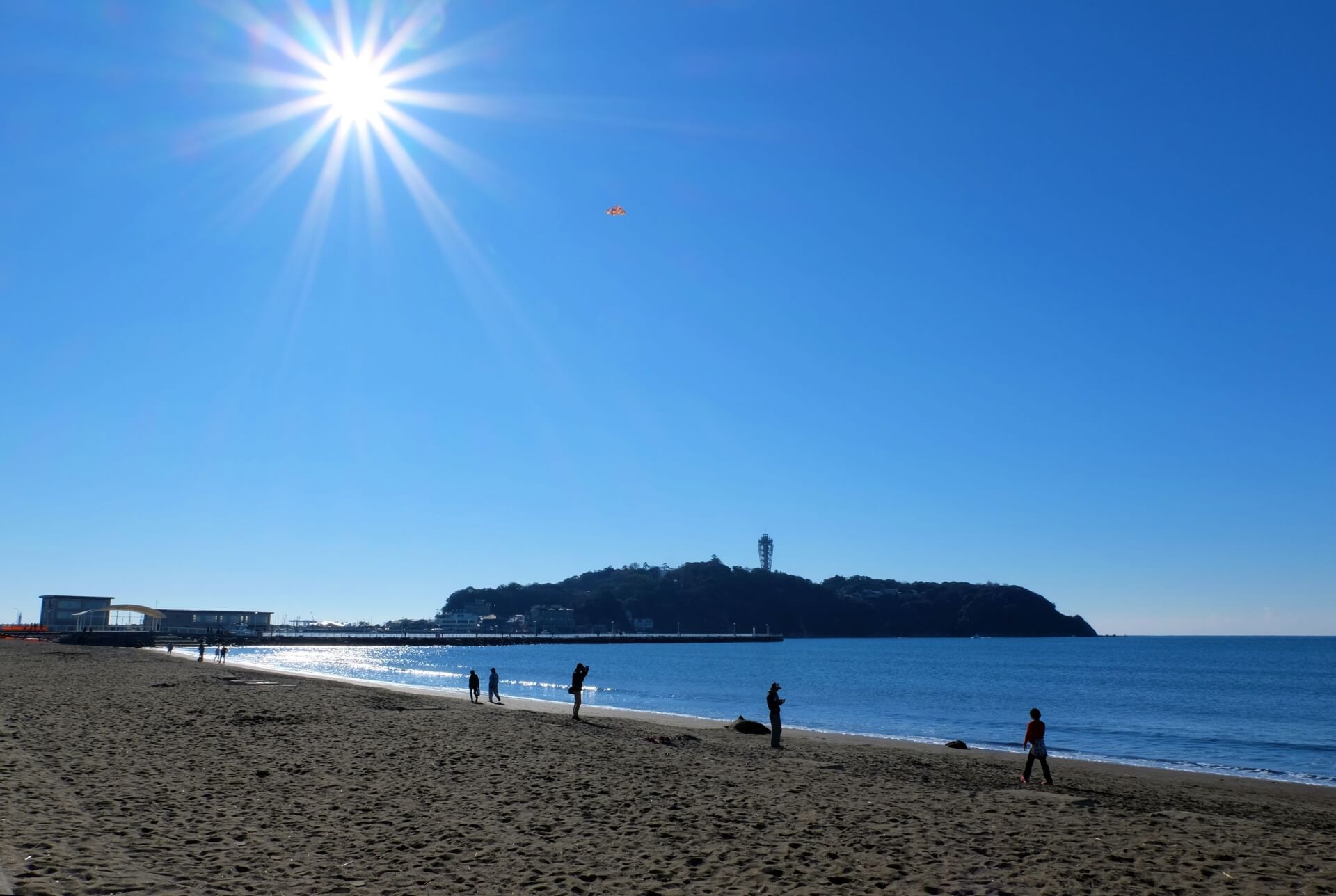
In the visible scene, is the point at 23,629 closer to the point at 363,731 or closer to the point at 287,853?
the point at 363,731

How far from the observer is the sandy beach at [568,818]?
9.05 meters

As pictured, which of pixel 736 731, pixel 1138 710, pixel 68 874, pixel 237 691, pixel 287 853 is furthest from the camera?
pixel 1138 710

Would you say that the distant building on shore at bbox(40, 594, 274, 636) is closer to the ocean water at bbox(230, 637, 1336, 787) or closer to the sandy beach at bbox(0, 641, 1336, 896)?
the ocean water at bbox(230, 637, 1336, 787)

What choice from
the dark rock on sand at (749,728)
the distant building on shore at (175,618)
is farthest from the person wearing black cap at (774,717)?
the distant building on shore at (175,618)

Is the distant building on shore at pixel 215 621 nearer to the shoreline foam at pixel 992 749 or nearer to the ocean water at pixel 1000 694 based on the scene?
the ocean water at pixel 1000 694

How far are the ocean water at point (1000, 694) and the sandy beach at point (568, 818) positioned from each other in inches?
459

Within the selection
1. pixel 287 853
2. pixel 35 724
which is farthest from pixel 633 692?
pixel 287 853

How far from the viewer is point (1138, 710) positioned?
4984cm

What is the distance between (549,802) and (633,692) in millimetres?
45918

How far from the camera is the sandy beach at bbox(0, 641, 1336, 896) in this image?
905cm

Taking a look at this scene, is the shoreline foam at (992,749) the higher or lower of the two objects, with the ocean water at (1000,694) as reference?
higher

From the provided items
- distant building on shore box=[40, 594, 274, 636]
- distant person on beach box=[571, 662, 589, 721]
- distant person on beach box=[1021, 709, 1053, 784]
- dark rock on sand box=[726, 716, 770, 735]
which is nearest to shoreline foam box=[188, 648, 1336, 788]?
dark rock on sand box=[726, 716, 770, 735]

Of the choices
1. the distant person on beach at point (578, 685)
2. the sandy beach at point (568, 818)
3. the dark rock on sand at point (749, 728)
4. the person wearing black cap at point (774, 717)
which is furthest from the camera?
the dark rock on sand at point (749, 728)

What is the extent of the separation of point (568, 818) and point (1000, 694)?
56.5 m
